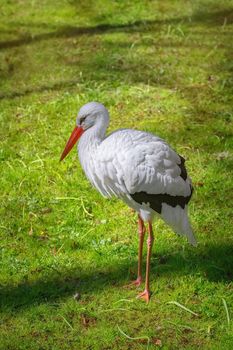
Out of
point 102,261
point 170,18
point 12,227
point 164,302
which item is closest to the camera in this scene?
point 164,302

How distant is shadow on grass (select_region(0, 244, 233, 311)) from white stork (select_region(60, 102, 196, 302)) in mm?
270

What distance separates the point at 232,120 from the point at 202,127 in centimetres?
33

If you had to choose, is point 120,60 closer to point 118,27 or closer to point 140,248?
point 118,27

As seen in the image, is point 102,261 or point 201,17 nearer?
point 102,261

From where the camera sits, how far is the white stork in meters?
4.25

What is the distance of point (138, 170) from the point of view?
13.9 ft

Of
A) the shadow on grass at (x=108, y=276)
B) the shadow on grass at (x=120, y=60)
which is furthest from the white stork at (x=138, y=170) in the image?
the shadow on grass at (x=120, y=60)

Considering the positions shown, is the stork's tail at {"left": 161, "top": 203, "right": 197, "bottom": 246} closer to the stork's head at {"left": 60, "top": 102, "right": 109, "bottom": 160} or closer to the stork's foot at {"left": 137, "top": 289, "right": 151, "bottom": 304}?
the stork's foot at {"left": 137, "top": 289, "right": 151, "bottom": 304}

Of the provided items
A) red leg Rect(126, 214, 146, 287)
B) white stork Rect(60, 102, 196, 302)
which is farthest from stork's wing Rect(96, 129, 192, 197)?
red leg Rect(126, 214, 146, 287)

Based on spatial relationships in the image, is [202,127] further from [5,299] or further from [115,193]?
[5,299]

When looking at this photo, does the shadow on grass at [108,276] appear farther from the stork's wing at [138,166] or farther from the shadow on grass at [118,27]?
the shadow on grass at [118,27]

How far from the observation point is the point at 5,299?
462 cm

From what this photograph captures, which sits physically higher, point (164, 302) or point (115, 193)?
point (115, 193)

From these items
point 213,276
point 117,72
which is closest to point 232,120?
point 117,72
